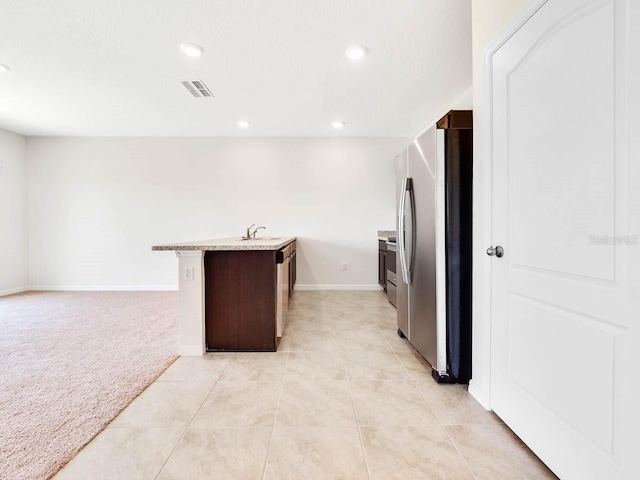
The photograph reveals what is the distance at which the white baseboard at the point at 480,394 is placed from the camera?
1633mm

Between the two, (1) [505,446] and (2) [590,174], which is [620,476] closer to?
(1) [505,446]

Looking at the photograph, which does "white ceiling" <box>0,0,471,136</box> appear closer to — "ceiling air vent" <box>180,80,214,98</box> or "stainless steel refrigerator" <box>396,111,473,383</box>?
"ceiling air vent" <box>180,80,214,98</box>

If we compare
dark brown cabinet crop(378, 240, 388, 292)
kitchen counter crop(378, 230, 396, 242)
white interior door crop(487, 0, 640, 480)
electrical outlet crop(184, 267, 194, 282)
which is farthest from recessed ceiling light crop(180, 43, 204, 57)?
dark brown cabinet crop(378, 240, 388, 292)

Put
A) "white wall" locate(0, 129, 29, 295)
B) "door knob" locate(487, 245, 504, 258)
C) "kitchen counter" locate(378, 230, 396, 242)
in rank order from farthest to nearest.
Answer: "white wall" locate(0, 129, 29, 295), "kitchen counter" locate(378, 230, 396, 242), "door knob" locate(487, 245, 504, 258)

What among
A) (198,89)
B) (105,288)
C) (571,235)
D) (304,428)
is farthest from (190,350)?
(105,288)

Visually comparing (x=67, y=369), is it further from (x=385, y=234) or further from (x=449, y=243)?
(x=385, y=234)

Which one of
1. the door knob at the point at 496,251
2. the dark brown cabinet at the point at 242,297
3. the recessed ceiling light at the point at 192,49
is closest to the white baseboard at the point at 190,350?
the dark brown cabinet at the point at 242,297

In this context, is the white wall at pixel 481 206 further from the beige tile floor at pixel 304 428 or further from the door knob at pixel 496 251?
the beige tile floor at pixel 304 428

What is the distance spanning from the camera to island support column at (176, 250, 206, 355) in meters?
2.34

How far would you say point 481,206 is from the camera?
1.65 metres

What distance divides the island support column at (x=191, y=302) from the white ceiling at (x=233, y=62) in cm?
184

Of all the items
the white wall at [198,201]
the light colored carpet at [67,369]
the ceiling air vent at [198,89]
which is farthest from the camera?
the white wall at [198,201]

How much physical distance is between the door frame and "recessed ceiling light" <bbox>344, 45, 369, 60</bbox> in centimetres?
123

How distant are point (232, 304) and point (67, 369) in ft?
4.09
